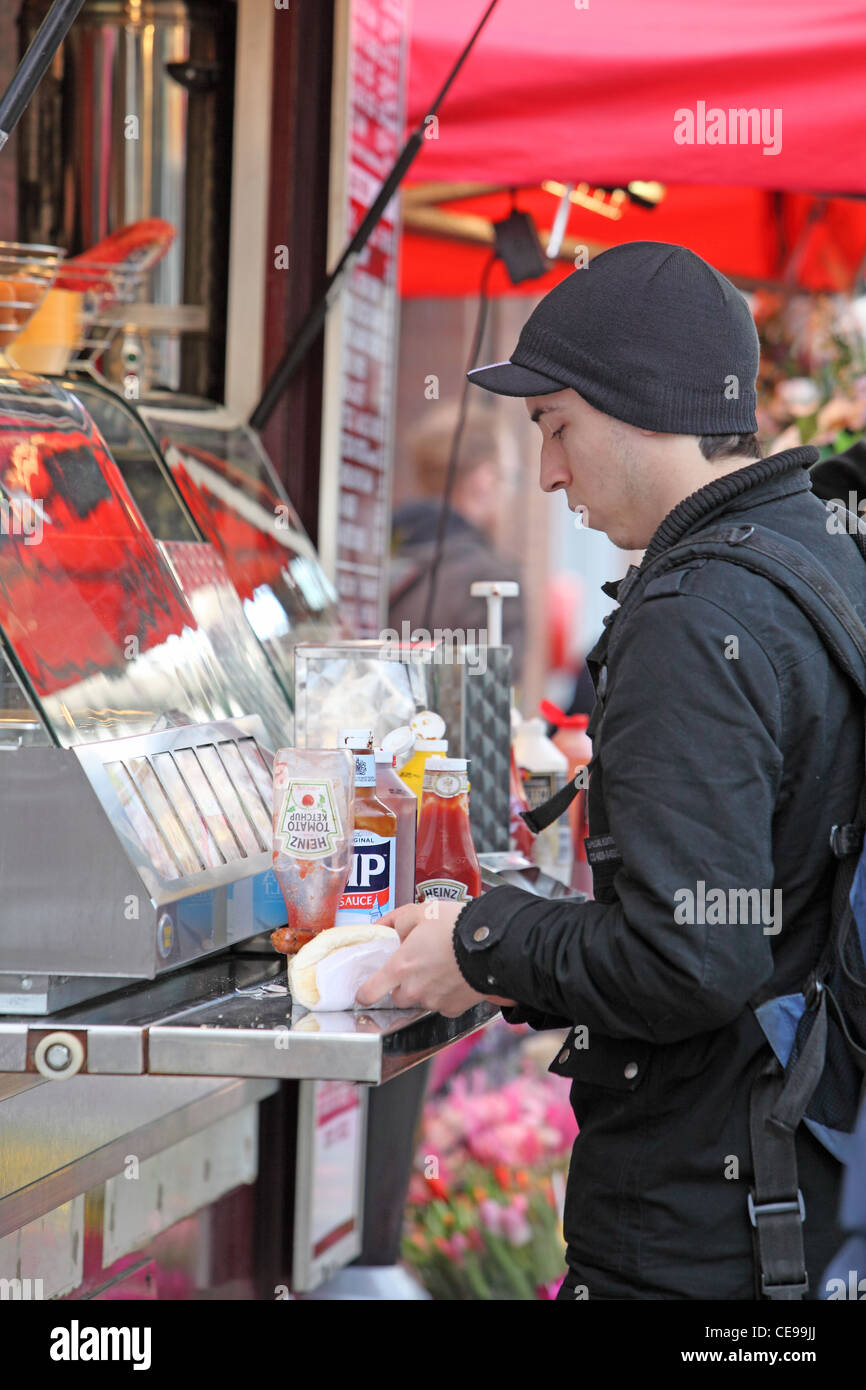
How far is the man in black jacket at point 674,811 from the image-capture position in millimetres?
1424

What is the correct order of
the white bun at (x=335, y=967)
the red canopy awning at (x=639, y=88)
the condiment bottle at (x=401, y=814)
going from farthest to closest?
1. the red canopy awning at (x=639, y=88)
2. the condiment bottle at (x=401, y=814)
3. the white bun at (x=335, y=967)

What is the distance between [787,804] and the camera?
4.95 feet

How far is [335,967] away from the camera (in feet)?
5.47

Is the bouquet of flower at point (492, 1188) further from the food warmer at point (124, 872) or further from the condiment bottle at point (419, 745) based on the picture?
the condiment bottle at point (419, 745)

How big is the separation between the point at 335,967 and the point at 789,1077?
480 millimetres

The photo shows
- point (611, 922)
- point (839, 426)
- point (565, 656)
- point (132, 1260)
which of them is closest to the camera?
point (611, 922)

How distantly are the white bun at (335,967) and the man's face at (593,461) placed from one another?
1.68 ft

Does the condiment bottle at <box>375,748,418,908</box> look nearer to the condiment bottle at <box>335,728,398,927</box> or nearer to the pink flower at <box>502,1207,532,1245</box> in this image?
the condiment bottle at <box>335,728,398,927</box>

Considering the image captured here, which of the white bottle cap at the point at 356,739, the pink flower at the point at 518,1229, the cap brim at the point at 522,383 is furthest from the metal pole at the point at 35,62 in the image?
the pink flower at the point at 518,1229
